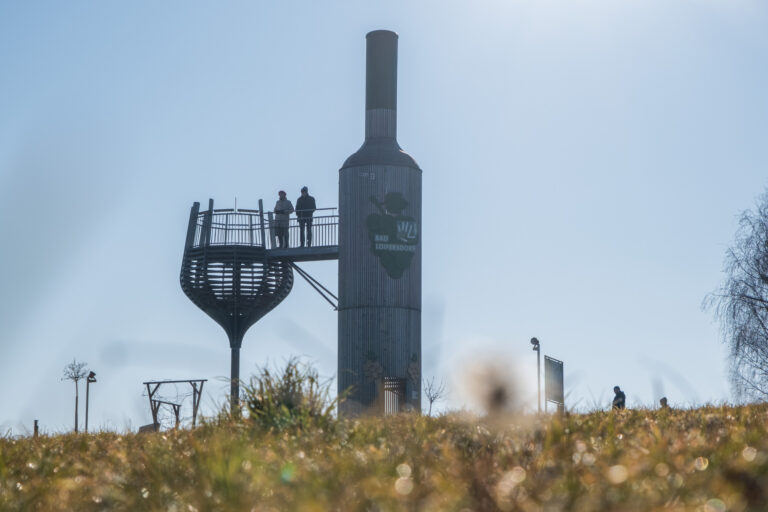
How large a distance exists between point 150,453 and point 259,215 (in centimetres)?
3311

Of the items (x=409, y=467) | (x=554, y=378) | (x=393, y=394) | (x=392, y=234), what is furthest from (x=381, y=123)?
(x=409, y=467)

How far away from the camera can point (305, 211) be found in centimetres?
4159

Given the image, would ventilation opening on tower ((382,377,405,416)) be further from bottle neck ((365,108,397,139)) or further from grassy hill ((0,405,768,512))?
grassy hill ((0,405,768,512))

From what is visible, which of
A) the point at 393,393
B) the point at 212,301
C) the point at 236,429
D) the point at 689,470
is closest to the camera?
the point at 689,470

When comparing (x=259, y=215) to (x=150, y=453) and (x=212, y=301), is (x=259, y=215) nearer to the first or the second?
(x=212, y=301)

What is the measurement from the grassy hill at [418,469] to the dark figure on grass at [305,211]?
29050 mm

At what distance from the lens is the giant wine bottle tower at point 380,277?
124 feet

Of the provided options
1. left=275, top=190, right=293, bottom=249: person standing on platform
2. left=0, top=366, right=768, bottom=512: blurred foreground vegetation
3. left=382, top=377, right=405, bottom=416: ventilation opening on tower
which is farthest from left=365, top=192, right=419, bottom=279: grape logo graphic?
left=0, top=366, right=768, bottom=512: blurred foreground vegetation

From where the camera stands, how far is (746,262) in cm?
4062

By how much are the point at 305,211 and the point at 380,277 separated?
480cm

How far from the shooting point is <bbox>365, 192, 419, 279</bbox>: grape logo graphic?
3825cm

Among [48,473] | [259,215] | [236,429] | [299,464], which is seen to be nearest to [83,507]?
[299,464]

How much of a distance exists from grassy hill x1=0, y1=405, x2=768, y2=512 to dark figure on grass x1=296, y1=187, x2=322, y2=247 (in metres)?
29.0

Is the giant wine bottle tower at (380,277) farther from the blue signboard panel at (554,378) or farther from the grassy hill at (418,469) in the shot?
the grassy hill at (418,469)
